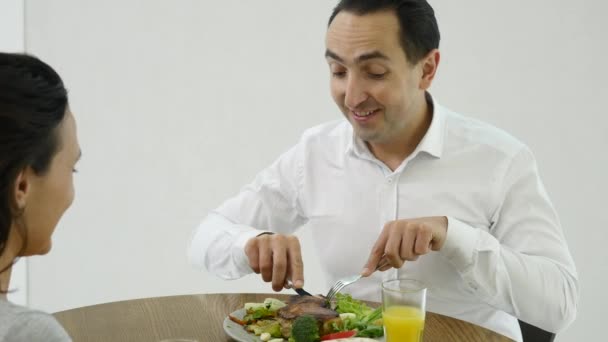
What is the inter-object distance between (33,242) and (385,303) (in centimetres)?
64

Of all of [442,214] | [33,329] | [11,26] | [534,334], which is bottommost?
[534,334]

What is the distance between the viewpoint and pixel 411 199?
6.79 feet

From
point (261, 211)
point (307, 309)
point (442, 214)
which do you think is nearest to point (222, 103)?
point (261, 211)

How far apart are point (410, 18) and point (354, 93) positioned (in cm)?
26

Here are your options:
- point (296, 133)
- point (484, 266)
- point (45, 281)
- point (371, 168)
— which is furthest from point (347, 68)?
point (45, 281)

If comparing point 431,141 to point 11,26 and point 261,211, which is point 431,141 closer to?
point 261,211

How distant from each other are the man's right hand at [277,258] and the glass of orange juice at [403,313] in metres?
0.31

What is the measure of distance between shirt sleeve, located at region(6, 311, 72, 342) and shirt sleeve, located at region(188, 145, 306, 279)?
1078 millimetres

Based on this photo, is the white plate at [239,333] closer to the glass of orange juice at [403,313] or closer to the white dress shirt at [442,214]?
the glass of orange juice at [403,313]

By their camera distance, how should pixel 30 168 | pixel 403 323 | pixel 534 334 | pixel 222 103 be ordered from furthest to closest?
pixel 222 103
pixel 534 334
pixel 403 323
pixel 30 168

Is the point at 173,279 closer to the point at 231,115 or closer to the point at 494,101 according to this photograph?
the point at 231,115

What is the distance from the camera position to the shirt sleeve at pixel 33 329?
3.31 ft

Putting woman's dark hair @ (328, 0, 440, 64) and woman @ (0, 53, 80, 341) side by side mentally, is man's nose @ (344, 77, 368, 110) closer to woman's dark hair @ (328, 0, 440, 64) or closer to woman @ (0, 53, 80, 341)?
woman's dark hair @ (328, 0, 440, 64)

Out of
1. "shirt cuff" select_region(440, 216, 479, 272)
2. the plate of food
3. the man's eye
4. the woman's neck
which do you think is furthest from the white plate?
the man's eye
